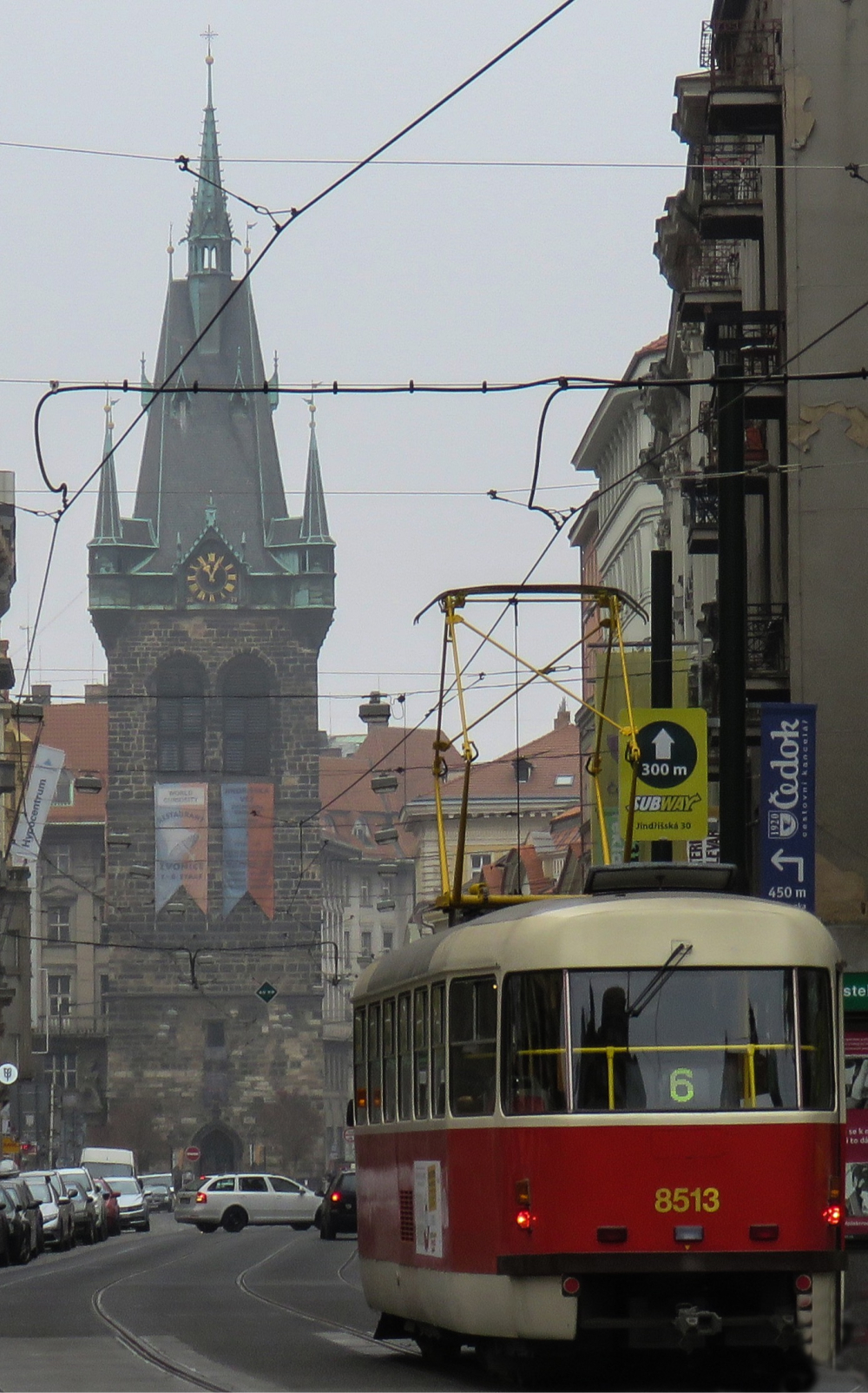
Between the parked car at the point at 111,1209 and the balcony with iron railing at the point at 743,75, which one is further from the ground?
the balcony with iron railing at the point at 743,75

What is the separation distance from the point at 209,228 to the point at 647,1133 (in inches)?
4264

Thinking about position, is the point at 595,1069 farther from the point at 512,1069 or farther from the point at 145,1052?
the point at 145,1052

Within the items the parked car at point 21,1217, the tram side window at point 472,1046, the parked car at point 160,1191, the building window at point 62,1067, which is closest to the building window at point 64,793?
the building window at point 62,1067

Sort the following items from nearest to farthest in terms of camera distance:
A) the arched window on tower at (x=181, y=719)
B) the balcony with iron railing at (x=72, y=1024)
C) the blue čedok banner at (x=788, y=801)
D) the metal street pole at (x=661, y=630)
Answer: the metal street pole at (x=661, y=630)
the blue čedok banner at (x=788, y=801)
the arched window on tower at (x=181, y=719)
the balcony with iron railing at (x=72, y=1024)

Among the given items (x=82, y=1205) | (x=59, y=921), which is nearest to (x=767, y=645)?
(x=82, y=1205)

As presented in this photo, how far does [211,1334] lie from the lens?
61.1ft

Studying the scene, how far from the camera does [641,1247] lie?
42.6ft

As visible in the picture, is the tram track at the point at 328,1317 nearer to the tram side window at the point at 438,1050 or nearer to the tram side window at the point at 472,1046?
the tram side window at the point at 438,1050

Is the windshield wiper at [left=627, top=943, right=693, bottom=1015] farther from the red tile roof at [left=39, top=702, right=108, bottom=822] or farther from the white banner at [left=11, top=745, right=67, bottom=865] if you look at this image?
the red tile roof at [left=39, top=702, right=108, bottom=822]

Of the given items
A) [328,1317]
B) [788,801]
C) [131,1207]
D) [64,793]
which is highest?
[64,793]

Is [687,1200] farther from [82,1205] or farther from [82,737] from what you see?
[82,737]

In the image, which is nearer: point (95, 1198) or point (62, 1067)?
point (95, 1198)

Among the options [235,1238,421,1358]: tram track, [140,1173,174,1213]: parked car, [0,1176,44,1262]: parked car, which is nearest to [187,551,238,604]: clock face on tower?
[140,1173,174,1213]: parked car

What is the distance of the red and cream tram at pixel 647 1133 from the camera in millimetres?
12961
